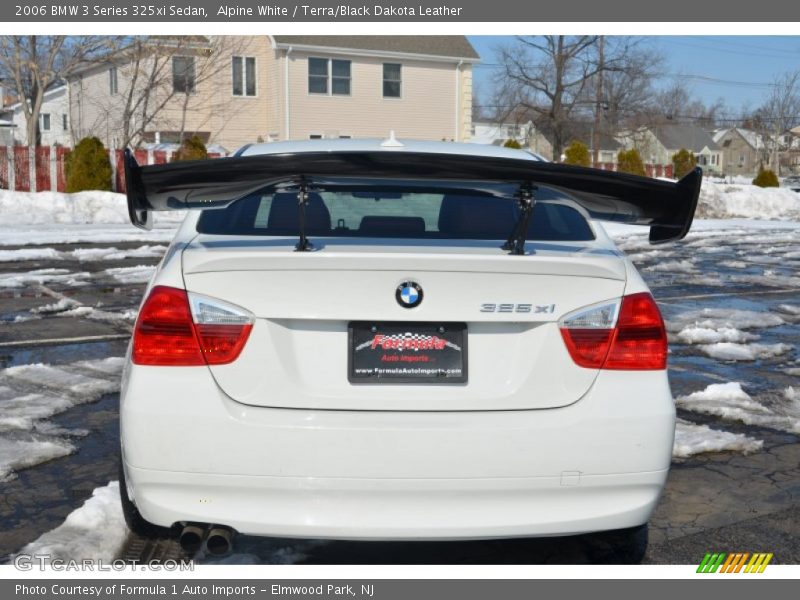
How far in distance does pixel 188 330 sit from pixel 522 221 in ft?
3.88

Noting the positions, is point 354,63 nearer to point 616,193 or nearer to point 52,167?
point 52,167

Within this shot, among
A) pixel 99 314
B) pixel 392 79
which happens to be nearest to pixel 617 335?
pixel 99 314

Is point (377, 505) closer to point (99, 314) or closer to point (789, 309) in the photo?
point (99, 314)

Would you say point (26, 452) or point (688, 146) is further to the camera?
point (688, 146)

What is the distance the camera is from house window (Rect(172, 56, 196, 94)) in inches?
1300

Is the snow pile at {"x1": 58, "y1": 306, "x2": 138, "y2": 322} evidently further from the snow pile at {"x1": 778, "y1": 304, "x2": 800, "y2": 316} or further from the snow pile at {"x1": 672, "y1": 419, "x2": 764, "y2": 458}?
→ the snow pile at {"x1": 778, "y1": 304, "x2": 800, "y2": 316}

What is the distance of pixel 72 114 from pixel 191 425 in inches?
1617

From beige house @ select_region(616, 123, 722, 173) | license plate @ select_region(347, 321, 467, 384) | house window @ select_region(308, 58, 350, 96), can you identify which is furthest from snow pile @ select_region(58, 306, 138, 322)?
beige house @ select_region(616, 123, 722, 173)

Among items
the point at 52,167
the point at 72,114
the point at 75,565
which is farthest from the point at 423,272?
the point at 72,114

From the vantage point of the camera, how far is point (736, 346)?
7.89 metres

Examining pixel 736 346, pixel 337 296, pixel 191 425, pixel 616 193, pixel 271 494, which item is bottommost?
pixel 736 346

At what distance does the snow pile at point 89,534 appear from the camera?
12.0ft

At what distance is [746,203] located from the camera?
32.3 m

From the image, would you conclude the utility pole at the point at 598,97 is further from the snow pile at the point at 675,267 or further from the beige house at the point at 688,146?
the beige house at the point at 688,146
